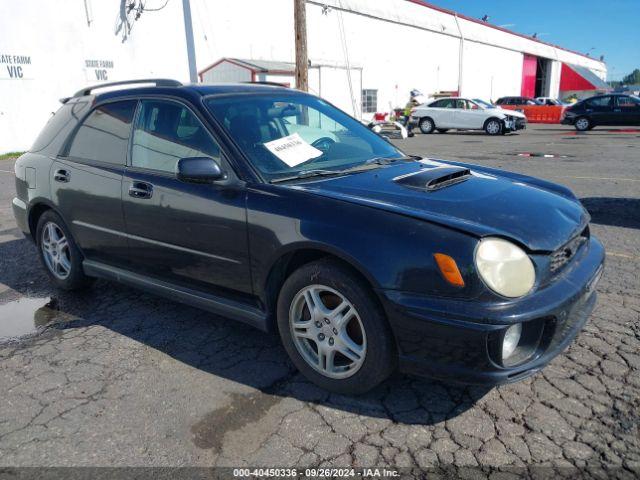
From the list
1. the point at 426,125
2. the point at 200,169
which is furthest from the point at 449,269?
the point at 426,125

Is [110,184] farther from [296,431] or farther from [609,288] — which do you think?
[609,288]

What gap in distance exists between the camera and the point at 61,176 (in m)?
4.10

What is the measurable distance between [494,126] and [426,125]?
3396 millimetres

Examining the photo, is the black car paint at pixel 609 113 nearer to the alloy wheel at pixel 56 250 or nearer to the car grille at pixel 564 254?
the car grille at pixel 564 254

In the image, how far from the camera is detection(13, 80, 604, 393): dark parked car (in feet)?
7.75

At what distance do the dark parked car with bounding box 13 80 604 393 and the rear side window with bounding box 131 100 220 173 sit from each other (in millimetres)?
12

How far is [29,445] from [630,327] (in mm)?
3634

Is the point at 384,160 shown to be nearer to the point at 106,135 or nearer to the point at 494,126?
the point at 106,135

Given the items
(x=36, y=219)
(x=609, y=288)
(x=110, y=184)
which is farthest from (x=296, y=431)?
(x=36, y=219)

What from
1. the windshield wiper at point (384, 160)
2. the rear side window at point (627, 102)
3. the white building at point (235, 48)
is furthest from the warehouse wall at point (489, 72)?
the windshield wiper at point (384, 160)

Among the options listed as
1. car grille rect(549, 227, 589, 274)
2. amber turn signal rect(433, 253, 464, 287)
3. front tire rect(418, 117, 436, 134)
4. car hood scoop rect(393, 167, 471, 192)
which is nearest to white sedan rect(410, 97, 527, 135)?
front tire rect(418, 117, 436, 134)

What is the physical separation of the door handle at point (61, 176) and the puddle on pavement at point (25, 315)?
3.39ft

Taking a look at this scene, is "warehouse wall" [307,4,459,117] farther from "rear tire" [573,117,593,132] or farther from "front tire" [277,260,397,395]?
"front tire" [277,260,397,395]

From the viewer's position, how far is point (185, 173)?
2.95 m
